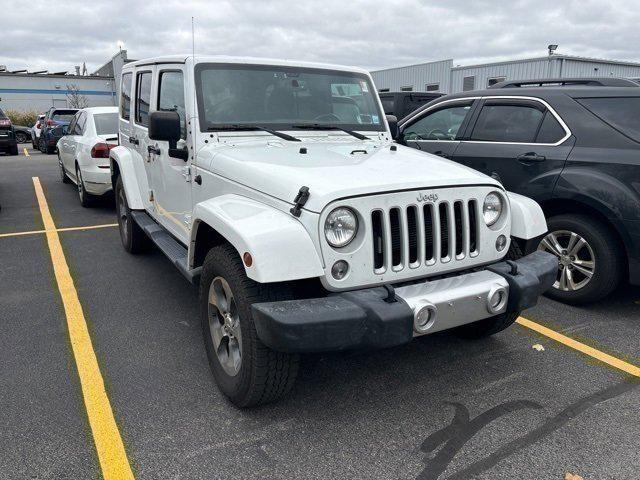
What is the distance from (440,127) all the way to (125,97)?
3.46 m

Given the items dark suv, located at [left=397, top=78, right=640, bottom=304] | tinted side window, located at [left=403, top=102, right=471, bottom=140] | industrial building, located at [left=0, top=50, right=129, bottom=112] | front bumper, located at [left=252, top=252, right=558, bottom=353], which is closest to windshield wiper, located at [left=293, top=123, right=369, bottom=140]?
dark suv, located at [left=397, top=78, right=640, bottom=304]

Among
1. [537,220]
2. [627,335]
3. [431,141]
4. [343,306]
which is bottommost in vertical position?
[627,335]

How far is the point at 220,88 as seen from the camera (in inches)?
148

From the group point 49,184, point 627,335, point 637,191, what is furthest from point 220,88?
point 49,184

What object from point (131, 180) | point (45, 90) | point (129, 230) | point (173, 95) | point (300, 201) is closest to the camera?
point (300, 201)

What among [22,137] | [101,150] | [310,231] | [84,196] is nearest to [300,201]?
[310,231]

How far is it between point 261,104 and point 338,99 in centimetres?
71

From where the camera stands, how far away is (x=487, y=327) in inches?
145

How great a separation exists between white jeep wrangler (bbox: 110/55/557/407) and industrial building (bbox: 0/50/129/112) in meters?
39.7

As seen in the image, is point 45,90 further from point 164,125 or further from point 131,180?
point 164,125

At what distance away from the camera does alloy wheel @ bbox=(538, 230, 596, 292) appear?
14.2ft

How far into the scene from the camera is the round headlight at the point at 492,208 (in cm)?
309

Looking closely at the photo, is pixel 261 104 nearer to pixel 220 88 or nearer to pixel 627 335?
A: pixel 220 88

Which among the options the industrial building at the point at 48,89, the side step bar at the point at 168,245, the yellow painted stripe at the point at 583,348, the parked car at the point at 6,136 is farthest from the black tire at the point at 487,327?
the industrial building at the point at 48,89
